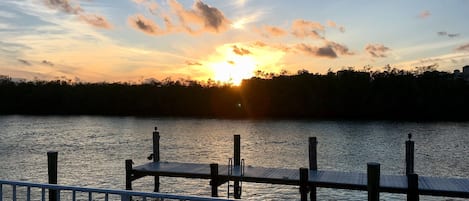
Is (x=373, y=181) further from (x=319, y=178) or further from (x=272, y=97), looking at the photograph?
(x=272, y=97)

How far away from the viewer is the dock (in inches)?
520

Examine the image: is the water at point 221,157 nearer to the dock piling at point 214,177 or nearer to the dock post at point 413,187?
the dock piling at point 214,177

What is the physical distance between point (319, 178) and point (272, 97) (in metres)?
88.2

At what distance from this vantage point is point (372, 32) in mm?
39750

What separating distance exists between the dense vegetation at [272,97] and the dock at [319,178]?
252 feet

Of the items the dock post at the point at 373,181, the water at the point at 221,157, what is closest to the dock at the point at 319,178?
the dock post at the point at 373,181

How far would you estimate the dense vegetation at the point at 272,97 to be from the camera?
89.6m

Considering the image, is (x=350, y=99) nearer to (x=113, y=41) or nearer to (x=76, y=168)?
(x=113, y=41)

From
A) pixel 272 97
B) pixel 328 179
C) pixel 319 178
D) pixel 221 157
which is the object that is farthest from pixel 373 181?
pixel 272 97

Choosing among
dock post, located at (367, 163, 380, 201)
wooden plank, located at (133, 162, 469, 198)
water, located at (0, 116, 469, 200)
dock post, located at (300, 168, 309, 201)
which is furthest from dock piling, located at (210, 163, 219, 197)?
dock post, located at (367, 163, 380, 201)

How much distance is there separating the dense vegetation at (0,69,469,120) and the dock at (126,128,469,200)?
76.7 m

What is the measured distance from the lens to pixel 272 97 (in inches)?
4058

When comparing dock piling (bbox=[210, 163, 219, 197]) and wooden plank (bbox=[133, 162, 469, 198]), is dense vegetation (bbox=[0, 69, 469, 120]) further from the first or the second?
dock piling (bbox=[210, 163, 219, 197])

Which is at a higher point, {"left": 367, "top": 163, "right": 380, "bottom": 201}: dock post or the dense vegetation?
the dense vegetation
